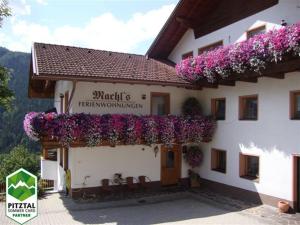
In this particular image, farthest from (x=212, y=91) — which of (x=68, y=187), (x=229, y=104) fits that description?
(x=68, y=187)

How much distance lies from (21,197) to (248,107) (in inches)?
431

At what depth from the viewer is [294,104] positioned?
486 inches

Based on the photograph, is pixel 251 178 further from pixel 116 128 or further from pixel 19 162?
pixel 19 162

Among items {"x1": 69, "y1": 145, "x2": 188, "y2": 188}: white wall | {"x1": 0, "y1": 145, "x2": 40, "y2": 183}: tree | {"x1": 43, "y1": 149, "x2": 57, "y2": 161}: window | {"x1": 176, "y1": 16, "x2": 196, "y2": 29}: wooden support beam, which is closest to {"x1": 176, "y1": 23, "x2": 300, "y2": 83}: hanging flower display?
{"x1": 176, "y1": 16, "x2": 196, "y2": 29}: wooden support beam

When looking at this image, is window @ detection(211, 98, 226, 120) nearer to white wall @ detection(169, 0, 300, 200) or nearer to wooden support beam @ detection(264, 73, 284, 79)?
white wall @ detection(169, 0, 300, 200)

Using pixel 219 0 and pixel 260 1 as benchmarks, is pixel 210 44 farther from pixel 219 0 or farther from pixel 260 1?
pixel 260 1

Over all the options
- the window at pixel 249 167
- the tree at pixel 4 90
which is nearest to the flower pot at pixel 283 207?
the window at pixel 249 167

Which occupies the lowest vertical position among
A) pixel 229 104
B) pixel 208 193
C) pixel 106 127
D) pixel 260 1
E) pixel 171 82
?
pixel 208 193

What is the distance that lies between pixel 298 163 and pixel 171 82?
20.5 ft

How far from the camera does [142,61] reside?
18.3 metres

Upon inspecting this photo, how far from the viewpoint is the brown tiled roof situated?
13.4m

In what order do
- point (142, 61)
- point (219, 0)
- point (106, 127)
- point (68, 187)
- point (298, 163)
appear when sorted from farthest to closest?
point (142, 61) → point (219, 0) → point (68, 187) → point (106, 127) → point (298, 163)

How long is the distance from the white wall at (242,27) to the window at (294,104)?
2.58 meters

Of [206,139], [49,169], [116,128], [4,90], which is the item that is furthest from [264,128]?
[49,169]
